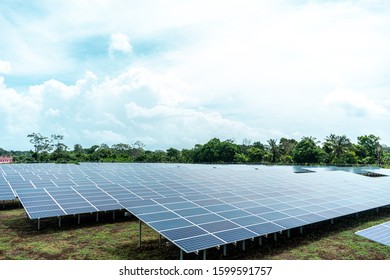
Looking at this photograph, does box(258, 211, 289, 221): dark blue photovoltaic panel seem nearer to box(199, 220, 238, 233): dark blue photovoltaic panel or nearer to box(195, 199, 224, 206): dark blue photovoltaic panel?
box(199, 220, 238, 233): dark blue photovoltaic panel

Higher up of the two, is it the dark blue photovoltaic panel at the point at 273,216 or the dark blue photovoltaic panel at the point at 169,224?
the dark blue photovoltaic panel at the point at 169,224

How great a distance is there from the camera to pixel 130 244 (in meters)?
14.2

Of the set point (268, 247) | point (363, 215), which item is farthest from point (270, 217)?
point (363, 215)

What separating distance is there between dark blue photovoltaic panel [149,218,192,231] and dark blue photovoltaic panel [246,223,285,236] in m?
2.83

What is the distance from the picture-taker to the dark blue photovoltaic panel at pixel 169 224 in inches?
459

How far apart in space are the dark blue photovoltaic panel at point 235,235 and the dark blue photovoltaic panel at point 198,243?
13.6 inches

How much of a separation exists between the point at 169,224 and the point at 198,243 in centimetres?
208

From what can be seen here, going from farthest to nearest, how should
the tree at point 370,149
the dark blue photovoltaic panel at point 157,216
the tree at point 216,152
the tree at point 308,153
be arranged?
the tree at point 216,152
the tree at point 370,149
the tree at point 308,153
the dark blue photovoltaic panel at point 157,216

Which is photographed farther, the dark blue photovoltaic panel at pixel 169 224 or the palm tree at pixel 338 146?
the palm tree at pixel 338 146

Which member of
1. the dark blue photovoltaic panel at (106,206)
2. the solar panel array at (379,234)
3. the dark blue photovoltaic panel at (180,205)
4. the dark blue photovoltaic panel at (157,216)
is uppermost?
the dark blue photovoltaic panel at (180,205)

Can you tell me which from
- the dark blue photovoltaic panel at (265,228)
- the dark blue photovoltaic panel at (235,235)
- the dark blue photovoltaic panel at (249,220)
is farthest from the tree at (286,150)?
the dark blue photovoltaic panel at (235,235)

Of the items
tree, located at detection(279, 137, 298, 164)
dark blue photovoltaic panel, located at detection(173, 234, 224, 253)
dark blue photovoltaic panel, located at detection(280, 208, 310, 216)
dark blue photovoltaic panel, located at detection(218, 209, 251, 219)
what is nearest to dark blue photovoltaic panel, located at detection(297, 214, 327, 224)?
dark blue photovoltaic panel, located at detection(280, 208, 310, 216)

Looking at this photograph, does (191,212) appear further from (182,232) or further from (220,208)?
(182,232)

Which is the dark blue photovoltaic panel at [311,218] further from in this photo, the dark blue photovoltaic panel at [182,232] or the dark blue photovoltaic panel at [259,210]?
the dark blue photovoltaic panel at [182,232]
